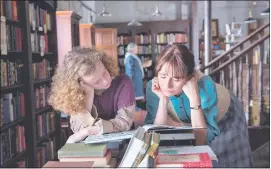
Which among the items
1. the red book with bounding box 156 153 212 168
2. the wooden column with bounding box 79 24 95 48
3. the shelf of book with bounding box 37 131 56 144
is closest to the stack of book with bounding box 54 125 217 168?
the red book with bounding box 156 153 212 168

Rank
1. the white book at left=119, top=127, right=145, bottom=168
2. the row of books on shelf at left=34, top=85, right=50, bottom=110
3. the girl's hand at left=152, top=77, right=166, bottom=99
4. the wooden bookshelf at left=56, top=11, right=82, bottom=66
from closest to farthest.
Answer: the white book at left=119, top=127, right=145, bottom=168 < the girl's hand at left=152, top=77, right=166, bottom=99 < the row of books on shelf at left=34, top=85, right=50, bottom=110 < the wooden bookshelf at left=56, top=11, right=82, bottom=66

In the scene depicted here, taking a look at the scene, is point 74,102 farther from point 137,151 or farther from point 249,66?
point 249,66

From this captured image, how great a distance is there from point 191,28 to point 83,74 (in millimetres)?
8283

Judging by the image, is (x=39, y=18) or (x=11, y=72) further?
(x=39, y=18)

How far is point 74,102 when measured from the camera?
4.07 ft

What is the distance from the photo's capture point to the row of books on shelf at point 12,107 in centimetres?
298

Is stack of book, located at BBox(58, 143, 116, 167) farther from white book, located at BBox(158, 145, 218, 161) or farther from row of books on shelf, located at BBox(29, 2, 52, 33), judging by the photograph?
row of books on shelf, located at BBox(29, 2, 52, 33)

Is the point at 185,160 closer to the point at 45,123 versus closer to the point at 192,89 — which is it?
the point at 192,89

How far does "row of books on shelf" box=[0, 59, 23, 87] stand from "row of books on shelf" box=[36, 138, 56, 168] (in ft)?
2.87

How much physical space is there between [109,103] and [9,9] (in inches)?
84.6

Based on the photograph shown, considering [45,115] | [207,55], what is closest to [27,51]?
[45,115]

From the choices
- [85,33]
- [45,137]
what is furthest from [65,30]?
[85,33]

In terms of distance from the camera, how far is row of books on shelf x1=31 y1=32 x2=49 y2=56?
3.75m

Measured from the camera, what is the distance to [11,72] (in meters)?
3.14
